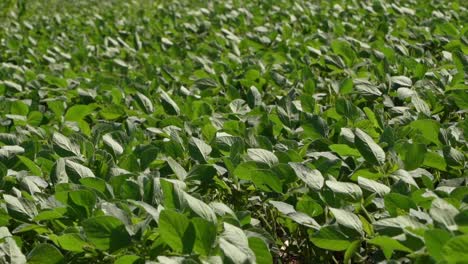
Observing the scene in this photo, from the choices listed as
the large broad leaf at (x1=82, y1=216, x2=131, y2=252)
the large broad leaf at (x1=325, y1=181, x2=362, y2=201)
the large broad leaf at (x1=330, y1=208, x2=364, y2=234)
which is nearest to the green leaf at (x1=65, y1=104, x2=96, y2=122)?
the large broad leaf at (x1=82, y1=216, x2=131, y2=252)

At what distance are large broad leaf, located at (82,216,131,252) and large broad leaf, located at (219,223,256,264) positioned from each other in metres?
0.25

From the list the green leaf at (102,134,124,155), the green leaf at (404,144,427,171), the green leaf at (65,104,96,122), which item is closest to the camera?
the green leaf at (404,144,427,171)

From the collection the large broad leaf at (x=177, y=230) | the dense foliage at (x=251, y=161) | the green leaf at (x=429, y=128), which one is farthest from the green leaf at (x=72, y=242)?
the green leaf at (x=429, y=128)

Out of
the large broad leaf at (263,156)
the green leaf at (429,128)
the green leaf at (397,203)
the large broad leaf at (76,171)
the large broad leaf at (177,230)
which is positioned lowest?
the large broad leaf at (76,171)

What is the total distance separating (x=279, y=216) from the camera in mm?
2033

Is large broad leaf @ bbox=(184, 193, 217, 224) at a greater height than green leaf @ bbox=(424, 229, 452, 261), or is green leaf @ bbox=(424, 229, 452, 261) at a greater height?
green leaf @ bbox=(424, 229, 452, 261)

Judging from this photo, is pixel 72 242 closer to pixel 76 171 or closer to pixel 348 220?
pixel 76 171

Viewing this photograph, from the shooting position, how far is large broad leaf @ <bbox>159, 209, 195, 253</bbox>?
1.46m

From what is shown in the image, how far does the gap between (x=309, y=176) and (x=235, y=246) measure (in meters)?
0.41

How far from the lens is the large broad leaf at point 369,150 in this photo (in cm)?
194

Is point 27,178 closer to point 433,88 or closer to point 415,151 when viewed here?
point 415,151

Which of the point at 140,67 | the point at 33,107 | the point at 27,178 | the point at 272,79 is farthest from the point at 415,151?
the point at 140,67

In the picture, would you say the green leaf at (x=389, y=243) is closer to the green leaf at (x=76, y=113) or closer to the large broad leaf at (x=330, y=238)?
the large broad leaf at (x=330, y=238)

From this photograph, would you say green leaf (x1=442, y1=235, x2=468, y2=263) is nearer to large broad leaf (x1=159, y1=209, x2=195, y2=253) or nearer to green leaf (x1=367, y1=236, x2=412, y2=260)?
green leaf (x1=367, y1=236, x2=412, y2=260)
